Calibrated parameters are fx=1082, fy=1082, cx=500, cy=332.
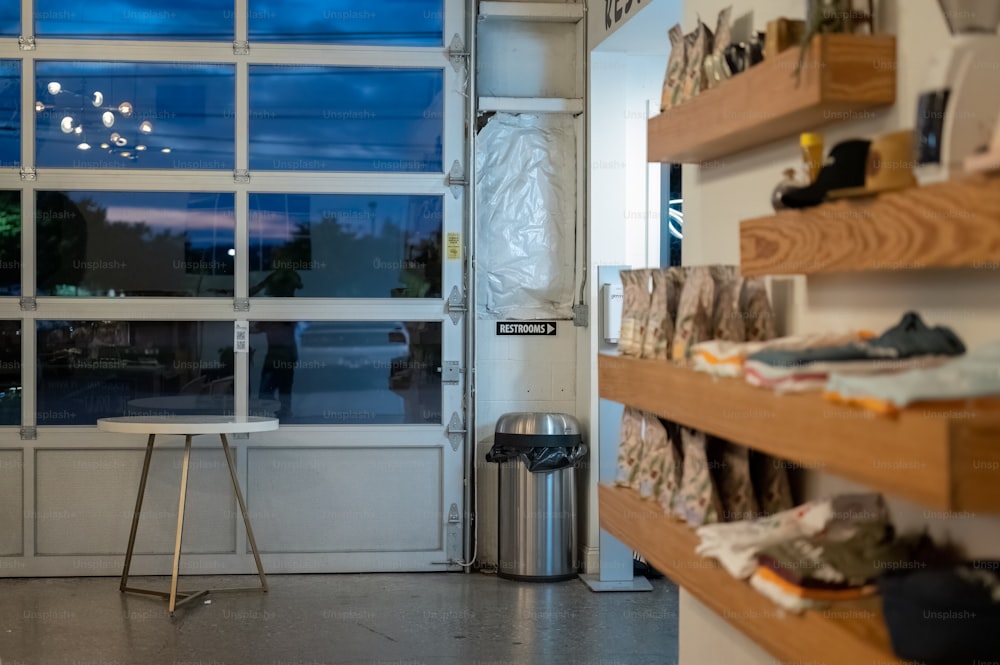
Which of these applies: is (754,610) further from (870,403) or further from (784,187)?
(784,187)

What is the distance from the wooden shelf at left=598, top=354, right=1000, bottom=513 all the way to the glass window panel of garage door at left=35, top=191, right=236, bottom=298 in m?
3.75

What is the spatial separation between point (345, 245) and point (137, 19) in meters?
1.57

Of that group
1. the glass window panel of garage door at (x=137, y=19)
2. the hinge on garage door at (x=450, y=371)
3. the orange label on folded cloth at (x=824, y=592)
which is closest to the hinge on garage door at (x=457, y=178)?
the hinge on garage door at (x=450, y=371)

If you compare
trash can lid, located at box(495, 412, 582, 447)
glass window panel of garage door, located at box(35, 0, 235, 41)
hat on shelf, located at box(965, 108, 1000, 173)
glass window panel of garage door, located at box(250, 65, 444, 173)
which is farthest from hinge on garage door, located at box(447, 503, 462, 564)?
hat on shelf, located at box(965, 108, 1000, 173)

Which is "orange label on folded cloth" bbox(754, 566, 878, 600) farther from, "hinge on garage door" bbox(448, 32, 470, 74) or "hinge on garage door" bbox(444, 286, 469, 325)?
"hinge on garage door" bbox(448, 32, 470, 74)

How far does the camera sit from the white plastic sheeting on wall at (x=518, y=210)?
5738 mm

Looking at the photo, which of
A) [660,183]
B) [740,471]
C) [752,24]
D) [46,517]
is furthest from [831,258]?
[46,517]

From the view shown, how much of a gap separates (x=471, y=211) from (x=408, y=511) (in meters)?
1.61

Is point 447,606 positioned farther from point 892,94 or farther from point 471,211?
point 892,94

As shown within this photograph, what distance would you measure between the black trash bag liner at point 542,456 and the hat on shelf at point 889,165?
363cm

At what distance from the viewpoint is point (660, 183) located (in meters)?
5.76

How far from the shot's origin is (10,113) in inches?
219

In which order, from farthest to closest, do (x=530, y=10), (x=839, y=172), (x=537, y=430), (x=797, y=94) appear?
(x=530, y=10) → (x=537, y=430) → (x=797, y=94) → (x=839, y=172)

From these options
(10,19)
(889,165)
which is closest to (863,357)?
(889,165)
